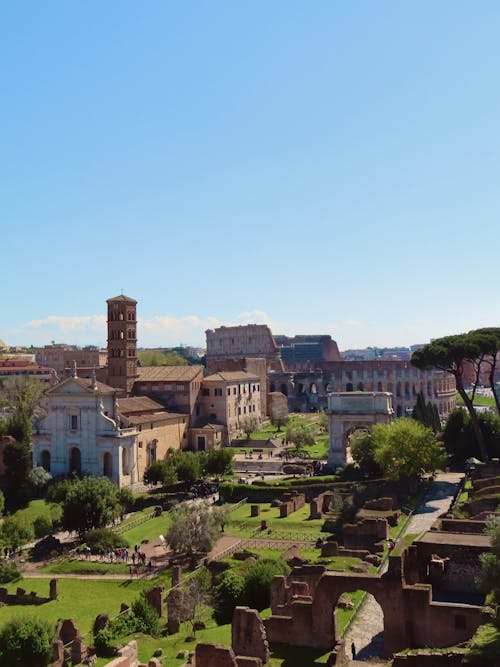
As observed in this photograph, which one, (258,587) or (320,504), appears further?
(320,504)

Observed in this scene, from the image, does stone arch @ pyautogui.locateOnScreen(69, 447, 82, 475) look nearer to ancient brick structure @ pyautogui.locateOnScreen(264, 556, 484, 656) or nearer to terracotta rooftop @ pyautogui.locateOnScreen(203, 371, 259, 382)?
terracotta rooftop @ pyautogui.locateOnScreen(203, 371, 259, 382)

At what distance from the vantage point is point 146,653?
25172 millimetres

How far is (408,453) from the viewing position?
46.0 m

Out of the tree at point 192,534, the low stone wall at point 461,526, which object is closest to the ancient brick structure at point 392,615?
the low stone wall at point 461,526

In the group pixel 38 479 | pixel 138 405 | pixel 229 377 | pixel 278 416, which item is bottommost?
pixel 38 479

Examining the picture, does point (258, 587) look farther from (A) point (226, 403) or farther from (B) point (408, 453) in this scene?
(A) point (226, 403)

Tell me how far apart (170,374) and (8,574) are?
119 ft

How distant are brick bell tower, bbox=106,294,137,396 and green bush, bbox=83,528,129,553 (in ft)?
95.9

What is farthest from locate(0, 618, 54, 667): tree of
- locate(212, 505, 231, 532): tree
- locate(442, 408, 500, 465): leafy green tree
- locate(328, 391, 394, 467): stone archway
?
locate(328, 391, 394, 467): stone archway

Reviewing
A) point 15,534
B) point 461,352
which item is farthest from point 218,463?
point 461,352

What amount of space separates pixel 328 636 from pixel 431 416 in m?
42.8

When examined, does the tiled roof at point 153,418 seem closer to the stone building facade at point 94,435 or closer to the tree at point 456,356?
the stone building facade at point 94,435

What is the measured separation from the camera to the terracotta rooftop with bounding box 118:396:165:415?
61625 mm

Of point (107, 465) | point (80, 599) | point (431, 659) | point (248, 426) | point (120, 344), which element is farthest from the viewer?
point (248, 426)
